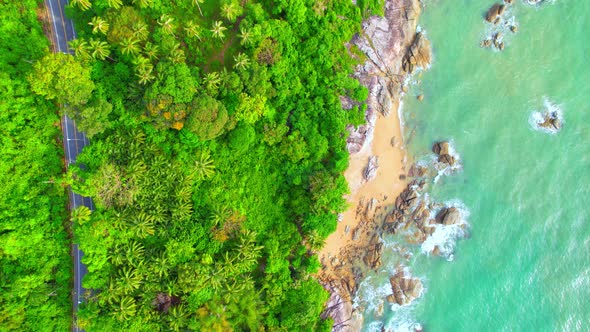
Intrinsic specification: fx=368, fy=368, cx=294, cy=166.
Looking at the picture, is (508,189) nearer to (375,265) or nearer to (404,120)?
(404,120)

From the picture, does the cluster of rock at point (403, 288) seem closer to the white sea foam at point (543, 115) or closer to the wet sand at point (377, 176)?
the wet sand at point (377, 176)

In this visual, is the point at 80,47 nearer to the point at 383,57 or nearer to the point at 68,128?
the point at 68,128

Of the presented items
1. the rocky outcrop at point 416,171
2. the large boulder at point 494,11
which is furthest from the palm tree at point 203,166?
the large boulder at point 494,11

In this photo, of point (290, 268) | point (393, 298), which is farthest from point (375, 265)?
point (290, 268)

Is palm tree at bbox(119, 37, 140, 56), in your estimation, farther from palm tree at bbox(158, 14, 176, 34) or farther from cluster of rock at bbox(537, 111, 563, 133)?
cluster of rock at bbox(537, 111, 563, 133)

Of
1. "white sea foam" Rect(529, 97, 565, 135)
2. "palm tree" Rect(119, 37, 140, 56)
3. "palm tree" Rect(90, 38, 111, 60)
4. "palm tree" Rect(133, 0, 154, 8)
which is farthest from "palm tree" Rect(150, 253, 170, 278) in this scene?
"white sea foam" Rect(529, 97, 565, 135)

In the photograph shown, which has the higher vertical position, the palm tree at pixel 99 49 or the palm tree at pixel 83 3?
the palm tree at pixel 83 3
